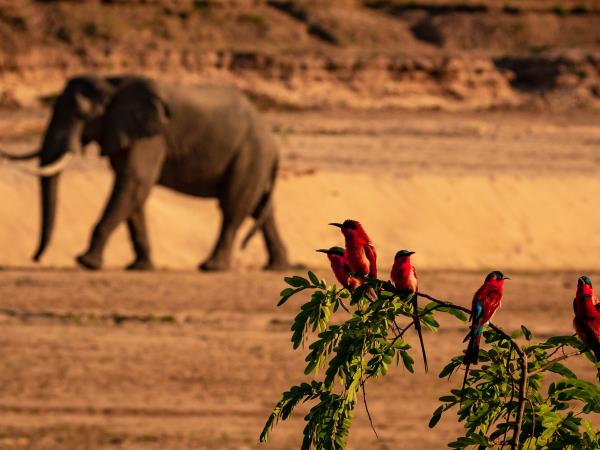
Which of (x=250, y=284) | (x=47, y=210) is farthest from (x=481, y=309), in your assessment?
(x=47, y=210)

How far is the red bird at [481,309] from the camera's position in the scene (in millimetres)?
5102

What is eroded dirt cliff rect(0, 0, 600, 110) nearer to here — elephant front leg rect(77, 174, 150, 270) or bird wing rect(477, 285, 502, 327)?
elephant front leg rect(77, 174, 150, 270)

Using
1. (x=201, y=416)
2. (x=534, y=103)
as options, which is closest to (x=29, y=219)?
(x=201, y=416)

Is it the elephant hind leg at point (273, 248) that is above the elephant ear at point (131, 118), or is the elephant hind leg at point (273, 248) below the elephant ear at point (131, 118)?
below

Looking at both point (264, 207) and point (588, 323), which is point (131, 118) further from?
point (588, 323)

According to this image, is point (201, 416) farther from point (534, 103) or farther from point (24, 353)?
point (534, 103)

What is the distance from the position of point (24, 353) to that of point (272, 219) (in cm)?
762

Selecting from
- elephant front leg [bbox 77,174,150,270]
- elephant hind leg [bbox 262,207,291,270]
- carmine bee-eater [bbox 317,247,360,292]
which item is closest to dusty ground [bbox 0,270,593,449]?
elephant front leg [bbox 77,174,150,270]

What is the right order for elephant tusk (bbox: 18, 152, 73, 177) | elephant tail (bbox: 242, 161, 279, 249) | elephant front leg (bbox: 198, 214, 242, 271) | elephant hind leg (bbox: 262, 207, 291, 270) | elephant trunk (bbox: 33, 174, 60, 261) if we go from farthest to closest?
1. elephant hind leg (bbox: 262, 207, 291, 270)
2. elephant tail (bbox: 242, 161, 279, 249)
3. elephant front leg (bbox: 198, 214, 242, 271)
4. elephant trunk (bbox: 33, 174, 60, 261)
5. elephant tusk (bbox: 18, 152, 73, 177)

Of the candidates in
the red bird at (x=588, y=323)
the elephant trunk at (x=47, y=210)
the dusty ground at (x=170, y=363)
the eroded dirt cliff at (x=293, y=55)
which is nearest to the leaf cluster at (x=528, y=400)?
the red bird at (x=588, y=323)

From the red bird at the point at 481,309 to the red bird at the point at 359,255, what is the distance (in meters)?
0.40

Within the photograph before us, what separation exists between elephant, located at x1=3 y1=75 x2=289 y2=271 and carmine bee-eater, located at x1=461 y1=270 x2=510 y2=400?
16241 mm

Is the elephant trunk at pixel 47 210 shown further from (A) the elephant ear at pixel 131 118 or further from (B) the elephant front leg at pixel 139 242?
(B) the elephant front leg at pixel 139 242

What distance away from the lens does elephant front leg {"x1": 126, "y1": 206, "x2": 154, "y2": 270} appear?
21812mm
